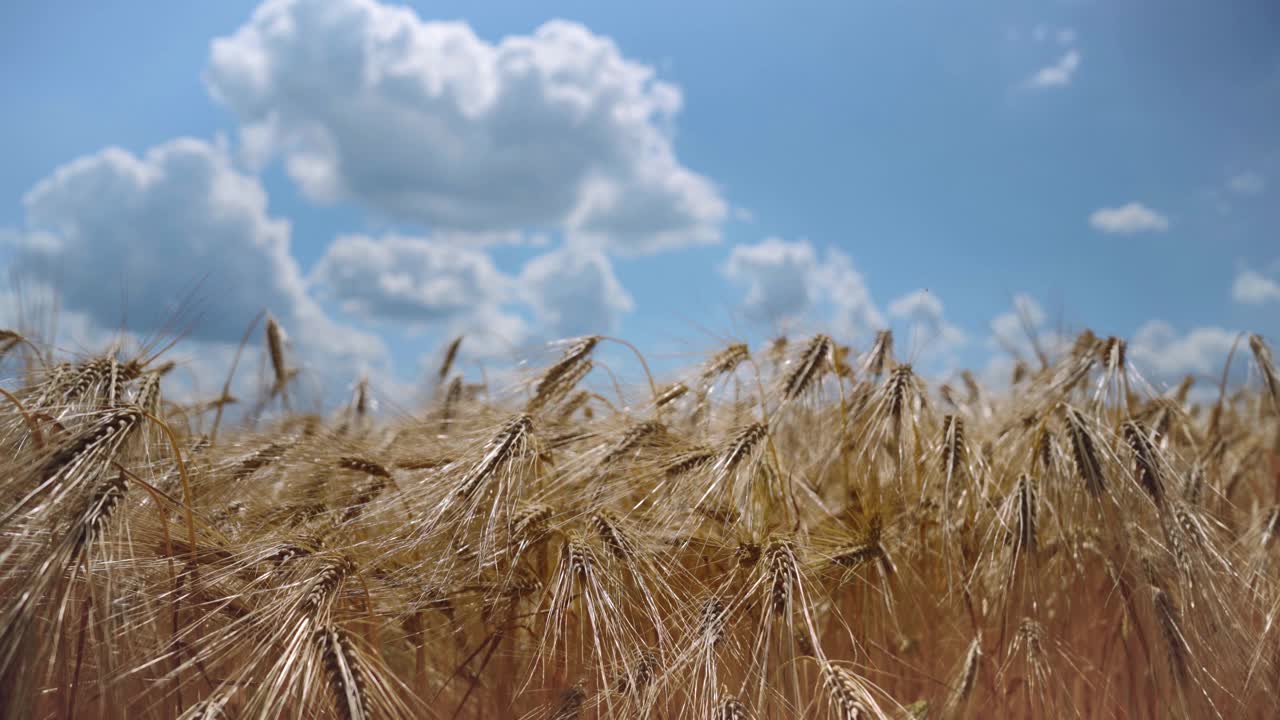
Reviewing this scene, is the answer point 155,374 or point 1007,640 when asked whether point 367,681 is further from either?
point 1007,640

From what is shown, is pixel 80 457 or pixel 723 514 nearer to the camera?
pixel 80 457

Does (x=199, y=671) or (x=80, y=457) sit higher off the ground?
(x=80, y=457)

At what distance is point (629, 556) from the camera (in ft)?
5.89

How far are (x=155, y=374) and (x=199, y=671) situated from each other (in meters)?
0.81

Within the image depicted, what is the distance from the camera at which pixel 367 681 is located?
1.35 metres

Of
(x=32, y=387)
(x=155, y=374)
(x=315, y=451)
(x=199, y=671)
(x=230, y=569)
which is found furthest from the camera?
(x=315, y=451)

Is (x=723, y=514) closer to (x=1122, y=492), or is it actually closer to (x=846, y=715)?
(x=846, y=715)

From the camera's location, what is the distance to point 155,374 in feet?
6.95

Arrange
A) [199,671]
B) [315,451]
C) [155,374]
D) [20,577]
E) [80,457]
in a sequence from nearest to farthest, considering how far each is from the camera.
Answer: [20,577] → [80,457] → [199,671] → [155,374] → [315,451]

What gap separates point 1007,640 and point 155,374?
2613 mm

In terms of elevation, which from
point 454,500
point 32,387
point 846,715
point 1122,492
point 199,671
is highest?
point 1122,492

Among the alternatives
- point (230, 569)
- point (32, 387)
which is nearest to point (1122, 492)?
point (230, 569)

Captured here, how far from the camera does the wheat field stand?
4.82 ft

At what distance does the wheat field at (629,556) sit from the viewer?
4.82 feet
